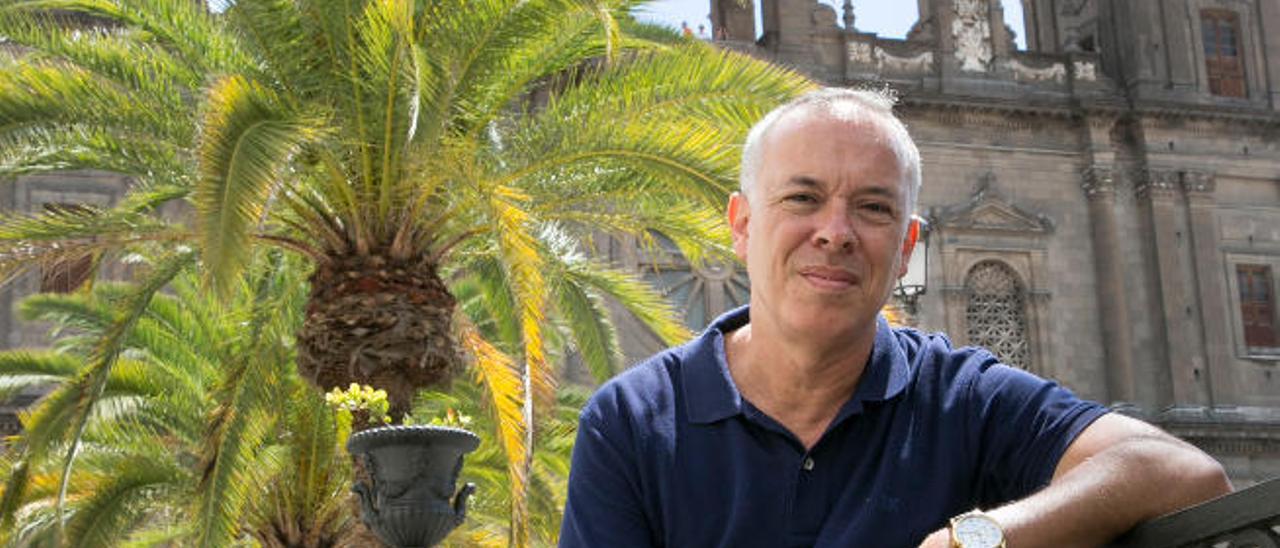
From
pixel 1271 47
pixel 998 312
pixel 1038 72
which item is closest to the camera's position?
pixel 998 312

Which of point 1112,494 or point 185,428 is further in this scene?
point 185,428

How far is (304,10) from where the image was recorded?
11078 millimetres

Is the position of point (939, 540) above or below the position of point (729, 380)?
below

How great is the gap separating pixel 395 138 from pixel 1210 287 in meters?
20.2

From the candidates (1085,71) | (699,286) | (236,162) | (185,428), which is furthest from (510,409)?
(1085,71)

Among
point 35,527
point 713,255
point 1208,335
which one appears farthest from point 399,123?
point 1208,335

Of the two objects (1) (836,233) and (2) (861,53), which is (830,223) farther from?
(2) (861,53)

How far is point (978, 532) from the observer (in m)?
2.32

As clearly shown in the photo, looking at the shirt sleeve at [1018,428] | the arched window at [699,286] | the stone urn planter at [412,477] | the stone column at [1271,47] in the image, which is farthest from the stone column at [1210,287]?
the shirt sleeve at [1018,428]

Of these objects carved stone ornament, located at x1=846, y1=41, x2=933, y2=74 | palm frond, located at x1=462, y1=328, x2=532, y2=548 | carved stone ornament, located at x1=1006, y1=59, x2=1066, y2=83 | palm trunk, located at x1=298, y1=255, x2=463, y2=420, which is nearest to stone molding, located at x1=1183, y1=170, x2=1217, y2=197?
carved stone ornament, located at x1=1006, y1=59, x2=1066, y2=83

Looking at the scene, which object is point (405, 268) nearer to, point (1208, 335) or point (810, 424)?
point (810, 424)

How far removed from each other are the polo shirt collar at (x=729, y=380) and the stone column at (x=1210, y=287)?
2653 centimetres

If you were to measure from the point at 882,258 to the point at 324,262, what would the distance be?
9377 mm

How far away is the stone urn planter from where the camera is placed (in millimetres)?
9328
